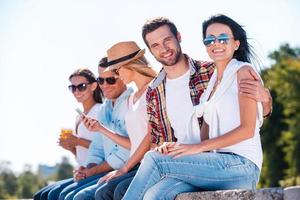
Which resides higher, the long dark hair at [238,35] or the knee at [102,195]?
the long dark hair at [238,35]

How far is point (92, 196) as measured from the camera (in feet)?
18.9

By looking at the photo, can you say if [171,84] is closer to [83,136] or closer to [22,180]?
[83,136]

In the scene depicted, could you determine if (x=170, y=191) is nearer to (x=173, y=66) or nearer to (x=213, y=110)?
(x=213, y=110)

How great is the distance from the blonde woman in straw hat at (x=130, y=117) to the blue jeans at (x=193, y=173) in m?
0.98

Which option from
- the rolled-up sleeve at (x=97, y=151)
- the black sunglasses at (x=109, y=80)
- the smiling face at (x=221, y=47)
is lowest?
the rolled-up sleeve at (x=97, y=151)

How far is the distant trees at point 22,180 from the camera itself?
6544 centimetres

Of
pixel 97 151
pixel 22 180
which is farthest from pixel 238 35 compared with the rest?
pixel 22 180

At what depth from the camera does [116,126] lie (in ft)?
21.4

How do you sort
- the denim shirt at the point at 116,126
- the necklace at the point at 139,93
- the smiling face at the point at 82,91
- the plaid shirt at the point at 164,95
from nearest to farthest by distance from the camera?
the plaid shirt at the point at 164,95
the necklace at the point at 139,93
the denim shirt at the point at 116,126
the smiling face at the point at 82,91

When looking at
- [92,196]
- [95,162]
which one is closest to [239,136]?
[92,196]

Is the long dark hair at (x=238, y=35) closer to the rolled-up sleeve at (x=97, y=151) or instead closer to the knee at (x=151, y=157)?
the knee at (x=151, y=157)

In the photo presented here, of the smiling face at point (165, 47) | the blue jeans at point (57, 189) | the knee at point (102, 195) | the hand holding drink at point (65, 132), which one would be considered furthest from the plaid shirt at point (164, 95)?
the hand holding drink at point (65, 132)

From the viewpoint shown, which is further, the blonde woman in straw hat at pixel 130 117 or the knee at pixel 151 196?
the blonde woman in straw hat at pixel 130 117

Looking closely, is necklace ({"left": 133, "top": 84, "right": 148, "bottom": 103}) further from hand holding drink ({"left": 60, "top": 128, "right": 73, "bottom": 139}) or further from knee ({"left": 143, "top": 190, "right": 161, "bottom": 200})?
knee ({"left": 143, "top": 190, "right": 161, "bottom": 200})
